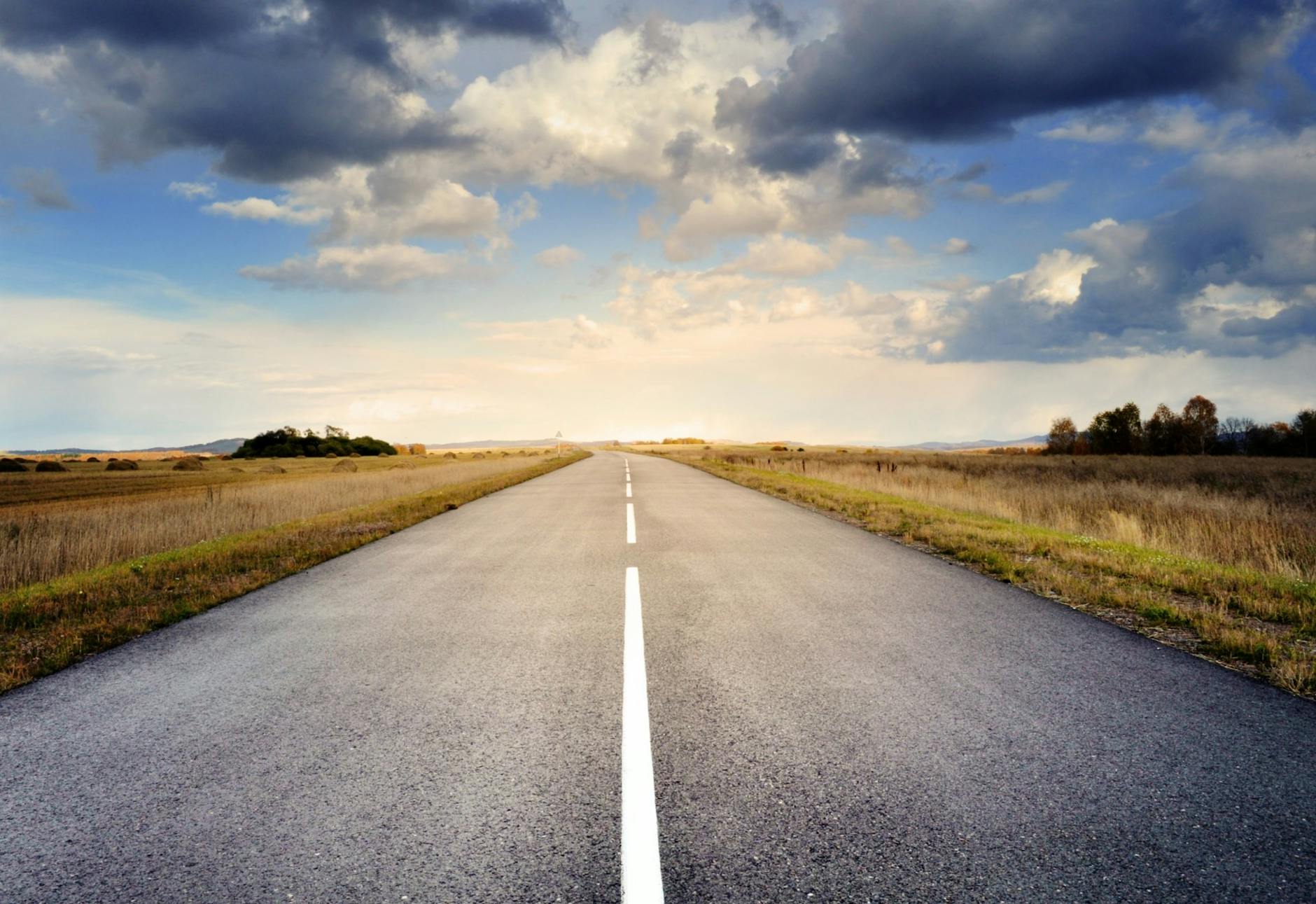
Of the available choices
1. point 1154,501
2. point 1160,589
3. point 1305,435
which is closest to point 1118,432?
point 1305,435

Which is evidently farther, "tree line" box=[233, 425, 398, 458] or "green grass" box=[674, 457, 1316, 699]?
"tree line" box=[233, 425, 398, 458]

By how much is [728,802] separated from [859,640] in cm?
283

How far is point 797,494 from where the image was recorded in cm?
1972

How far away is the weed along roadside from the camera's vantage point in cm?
573

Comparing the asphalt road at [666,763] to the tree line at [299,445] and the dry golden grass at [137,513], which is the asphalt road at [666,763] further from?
the tree line at [299,445]

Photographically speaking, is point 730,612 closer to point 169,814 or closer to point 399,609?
point 399,609

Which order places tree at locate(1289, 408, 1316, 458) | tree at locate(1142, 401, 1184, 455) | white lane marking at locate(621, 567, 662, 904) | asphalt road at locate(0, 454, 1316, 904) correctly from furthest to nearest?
tree at locate(1142, 401, 1184, 455)
tree at locate(1289, 408, 1316, 458)
asphalt road at locate(0, 454, 1316, 904)
white lane marking at locate(621, 567, 662, 904)

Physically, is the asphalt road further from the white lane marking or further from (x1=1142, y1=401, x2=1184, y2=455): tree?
(x1=1142, y1=401, x2=1184, y2=455): tree

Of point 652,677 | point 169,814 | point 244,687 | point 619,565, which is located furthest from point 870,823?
point 619,565

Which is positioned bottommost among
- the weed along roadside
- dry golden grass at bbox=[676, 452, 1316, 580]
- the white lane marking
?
dry golden grass at bbox=[676, 452, 1316, 580]

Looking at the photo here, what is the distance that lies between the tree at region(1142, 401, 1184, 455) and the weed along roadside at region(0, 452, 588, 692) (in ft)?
328

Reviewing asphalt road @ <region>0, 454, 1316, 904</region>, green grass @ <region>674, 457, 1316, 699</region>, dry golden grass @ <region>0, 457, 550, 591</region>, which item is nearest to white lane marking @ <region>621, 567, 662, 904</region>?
asphalt road @ <region>0, 454, 1316, 904</region>

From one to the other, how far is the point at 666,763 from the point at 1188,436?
103870 mm

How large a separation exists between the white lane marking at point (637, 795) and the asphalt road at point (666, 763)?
26 millimetres
